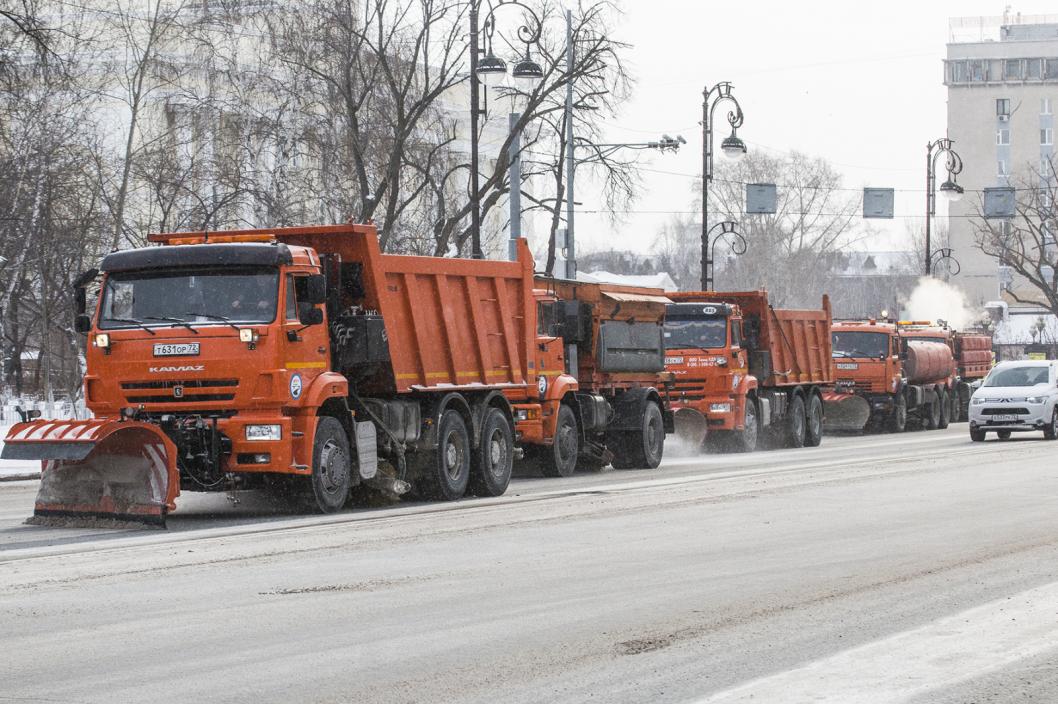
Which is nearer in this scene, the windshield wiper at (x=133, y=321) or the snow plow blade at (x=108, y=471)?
the snow plow blade at (x=108, y=471)

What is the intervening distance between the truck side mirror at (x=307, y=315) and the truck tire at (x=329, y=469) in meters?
1.04

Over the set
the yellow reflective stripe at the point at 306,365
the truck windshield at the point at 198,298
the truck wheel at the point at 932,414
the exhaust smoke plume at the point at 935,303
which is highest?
the exhaust smoke plume at the point at 935,303

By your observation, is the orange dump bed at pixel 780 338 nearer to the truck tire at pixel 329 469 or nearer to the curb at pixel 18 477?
the curb at pixel 18 477

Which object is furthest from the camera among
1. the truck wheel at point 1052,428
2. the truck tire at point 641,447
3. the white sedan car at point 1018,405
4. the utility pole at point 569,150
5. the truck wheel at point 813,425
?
the utility pole at point 569,150

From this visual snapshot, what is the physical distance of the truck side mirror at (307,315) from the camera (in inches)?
679

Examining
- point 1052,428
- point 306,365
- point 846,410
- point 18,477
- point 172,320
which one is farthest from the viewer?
point 846,410

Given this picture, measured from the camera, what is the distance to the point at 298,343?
17.2 meters

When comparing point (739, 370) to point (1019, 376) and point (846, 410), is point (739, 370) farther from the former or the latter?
point (846, 410)

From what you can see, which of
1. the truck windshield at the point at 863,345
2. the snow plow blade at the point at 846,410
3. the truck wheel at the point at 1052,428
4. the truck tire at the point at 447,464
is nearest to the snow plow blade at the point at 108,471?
the truck tire at the point at 447,464

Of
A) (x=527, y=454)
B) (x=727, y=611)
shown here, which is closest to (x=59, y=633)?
(x=727, y=611)

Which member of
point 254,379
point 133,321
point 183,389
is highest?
A: point 133,321

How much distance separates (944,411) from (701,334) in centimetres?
1775

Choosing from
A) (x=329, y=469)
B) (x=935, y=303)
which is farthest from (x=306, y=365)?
(x=935, y=303)

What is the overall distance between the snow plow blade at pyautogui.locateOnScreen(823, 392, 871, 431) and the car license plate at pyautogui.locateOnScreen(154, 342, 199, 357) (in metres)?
27.5
